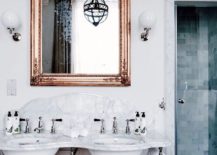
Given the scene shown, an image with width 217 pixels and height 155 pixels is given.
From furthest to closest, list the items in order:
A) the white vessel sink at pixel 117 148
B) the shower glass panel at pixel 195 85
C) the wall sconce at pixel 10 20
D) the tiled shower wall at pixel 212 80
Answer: the shower glass panel at pixel 195 85 → the tiled shower wall at pixel 212 80 → the wall sconce at pixel 10 20 → the white vessel sink at pixel 117 148

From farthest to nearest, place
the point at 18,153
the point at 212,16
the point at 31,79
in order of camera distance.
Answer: the point at 212,16 → the point at 31,79 → the point at 18,153

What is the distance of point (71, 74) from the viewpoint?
97.4 inches

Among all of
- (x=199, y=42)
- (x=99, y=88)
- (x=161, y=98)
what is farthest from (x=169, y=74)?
(x=199, y=42)

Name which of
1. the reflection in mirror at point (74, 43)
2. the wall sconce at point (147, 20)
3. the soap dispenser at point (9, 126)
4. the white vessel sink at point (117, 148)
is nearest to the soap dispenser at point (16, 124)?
the soap dispenser at point (9, 126)

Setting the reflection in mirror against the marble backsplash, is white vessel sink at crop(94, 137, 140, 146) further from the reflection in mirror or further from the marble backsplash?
the reflection in mirror

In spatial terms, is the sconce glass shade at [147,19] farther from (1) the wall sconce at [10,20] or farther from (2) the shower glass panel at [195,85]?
(2) the shower glass panel at [195,85]

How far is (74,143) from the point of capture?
211 centimetres

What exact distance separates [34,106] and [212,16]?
2.56 m

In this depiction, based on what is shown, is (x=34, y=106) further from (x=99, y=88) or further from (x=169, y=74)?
(x=169, y=74)

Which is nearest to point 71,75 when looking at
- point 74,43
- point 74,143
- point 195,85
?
point 74,43

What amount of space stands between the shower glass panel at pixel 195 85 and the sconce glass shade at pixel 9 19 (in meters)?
2.25

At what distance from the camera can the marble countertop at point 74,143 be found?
198 centimetres

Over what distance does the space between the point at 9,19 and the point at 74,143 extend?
102 centimetres

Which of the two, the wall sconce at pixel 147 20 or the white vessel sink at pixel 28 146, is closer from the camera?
the white vessel sink at pixel 28 146
